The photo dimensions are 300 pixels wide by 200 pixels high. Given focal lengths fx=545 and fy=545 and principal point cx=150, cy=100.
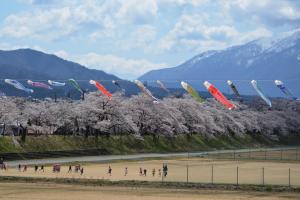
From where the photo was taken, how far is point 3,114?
6838cm

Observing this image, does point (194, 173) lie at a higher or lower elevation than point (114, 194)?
higher

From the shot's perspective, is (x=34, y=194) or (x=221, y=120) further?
(x=221, y=120)

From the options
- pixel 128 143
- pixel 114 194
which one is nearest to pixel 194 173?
pixel 114 194

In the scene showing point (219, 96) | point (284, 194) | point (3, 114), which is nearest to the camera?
point (284, 194)

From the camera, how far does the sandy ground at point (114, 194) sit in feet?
109

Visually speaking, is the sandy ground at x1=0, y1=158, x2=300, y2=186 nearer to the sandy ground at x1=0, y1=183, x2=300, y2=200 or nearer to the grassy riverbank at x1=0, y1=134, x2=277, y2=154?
the sandy ground at x1=0, y1=183, x2=300, y2=200

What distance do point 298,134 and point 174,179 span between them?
9267cm

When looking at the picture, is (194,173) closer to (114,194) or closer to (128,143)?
(114,194)

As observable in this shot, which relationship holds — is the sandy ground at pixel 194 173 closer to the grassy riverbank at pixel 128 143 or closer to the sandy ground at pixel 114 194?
the sandy ground at pixel 114 194

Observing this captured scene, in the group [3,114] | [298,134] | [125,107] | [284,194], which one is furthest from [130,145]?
[298,134]

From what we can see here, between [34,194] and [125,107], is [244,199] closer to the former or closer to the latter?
[34,194]

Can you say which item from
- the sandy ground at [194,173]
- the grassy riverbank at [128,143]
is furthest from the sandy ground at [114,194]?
the grassy riverbank at [128,143]

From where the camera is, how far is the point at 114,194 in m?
34.7

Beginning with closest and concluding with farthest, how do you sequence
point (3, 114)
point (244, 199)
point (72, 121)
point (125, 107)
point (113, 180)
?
point (244, 199) → point (113, 180) → point (3, 114) → point (72, 121) → point (125, 107)
